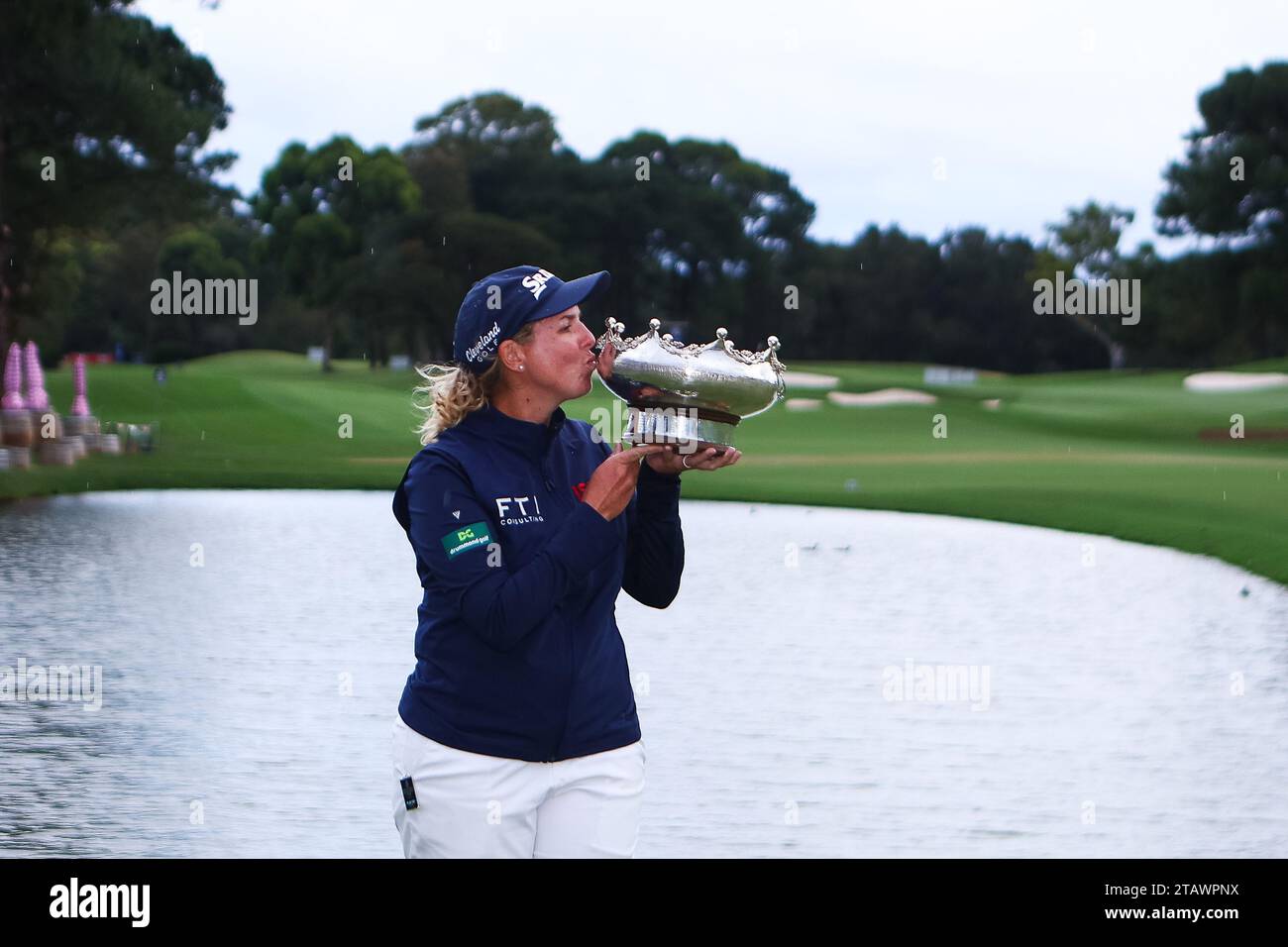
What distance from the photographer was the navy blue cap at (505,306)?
4066mm

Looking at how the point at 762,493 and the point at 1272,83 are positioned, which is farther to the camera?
the point at 1272,83

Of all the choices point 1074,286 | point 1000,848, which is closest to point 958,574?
point 1000,848

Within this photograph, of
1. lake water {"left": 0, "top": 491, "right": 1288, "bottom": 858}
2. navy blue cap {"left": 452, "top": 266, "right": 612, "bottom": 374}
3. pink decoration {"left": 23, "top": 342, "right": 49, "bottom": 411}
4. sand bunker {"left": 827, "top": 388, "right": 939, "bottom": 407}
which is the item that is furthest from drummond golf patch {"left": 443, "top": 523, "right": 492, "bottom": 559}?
sand bunker {"left": 827, "top": 388, "right": 939, "bottom": 407}

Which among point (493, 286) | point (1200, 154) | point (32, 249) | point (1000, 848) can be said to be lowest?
point (1000, 848)

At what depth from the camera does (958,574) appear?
Result: 57.2ft

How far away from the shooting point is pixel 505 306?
4070mm

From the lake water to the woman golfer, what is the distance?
3.26m

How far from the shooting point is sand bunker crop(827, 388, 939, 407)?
56.9 metres

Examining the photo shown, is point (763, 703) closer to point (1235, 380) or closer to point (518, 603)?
point (518, 603)

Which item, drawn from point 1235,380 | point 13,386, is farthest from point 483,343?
point 1235,380

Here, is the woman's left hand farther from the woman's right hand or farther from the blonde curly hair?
the blonde curly hair
